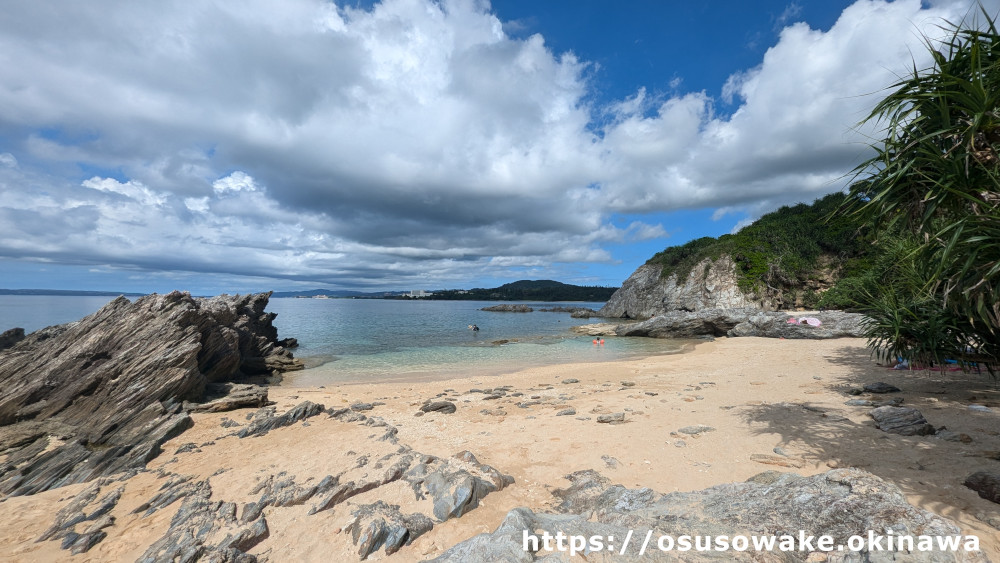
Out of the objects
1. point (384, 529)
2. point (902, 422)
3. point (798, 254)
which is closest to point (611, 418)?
point (902, 422)

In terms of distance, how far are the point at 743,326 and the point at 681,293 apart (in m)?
22.6

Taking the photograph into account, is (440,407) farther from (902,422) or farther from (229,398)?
(902,422)

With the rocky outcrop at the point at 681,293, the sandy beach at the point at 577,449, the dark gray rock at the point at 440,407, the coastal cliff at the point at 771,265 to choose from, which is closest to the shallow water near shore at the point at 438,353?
the sandy beach at the point at 577,449

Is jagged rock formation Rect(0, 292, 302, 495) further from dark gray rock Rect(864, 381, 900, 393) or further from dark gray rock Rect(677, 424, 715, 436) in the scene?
dark gray rock Rect(864, 381, 900, 393)

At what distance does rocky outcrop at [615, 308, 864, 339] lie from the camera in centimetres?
2473

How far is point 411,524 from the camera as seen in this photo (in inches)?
197

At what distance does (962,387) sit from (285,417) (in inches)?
741

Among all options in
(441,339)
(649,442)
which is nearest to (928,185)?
(649,442)

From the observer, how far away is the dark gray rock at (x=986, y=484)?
4.21 meters

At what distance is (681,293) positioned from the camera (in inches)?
2058

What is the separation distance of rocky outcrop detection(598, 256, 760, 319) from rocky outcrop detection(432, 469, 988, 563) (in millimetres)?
46663

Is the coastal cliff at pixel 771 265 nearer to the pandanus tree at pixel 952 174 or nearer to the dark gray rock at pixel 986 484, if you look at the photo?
the pandanus tree at pixel 952 174

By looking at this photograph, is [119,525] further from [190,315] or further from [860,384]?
[860,384]

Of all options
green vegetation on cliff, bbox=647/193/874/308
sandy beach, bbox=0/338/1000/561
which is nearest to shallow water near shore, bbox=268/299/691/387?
sandy beach, bbox=0/338/1000/561
